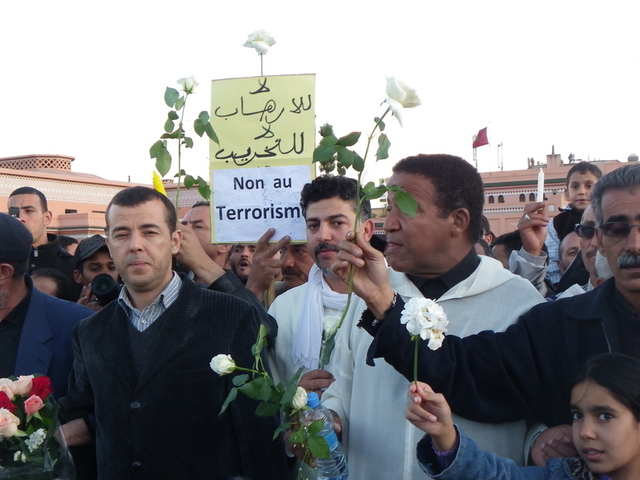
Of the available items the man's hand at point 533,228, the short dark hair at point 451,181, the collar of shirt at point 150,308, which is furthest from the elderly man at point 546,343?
the man's hand at point 533,228

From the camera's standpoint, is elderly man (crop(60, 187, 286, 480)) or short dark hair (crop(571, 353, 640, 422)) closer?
short dark hair (crop(571, 353, 640, 422))

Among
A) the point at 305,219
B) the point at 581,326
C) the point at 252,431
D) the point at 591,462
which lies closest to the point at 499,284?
the point at 581,326

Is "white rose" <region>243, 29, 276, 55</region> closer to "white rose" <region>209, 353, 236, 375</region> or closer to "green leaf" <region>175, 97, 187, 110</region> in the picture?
"green leaf" <region>175, 97, 187, 110</region>

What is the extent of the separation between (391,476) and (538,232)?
2.67 m

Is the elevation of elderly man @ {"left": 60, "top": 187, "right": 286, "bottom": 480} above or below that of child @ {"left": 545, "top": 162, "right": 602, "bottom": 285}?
below

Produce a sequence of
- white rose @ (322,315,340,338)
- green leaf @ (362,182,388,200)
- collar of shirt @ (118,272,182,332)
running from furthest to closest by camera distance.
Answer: collar of shirt @ (118,272,182,332) < white rose @ (322,315,340,338) < green leaf @ (362,182,388,200)

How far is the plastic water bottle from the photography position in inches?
82.4

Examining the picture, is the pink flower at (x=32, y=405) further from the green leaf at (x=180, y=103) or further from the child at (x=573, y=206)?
the child at (x=573, y=206)

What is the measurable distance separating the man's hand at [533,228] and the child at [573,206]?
1.01 metres

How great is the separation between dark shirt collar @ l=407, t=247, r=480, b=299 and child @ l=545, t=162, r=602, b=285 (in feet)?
10.5

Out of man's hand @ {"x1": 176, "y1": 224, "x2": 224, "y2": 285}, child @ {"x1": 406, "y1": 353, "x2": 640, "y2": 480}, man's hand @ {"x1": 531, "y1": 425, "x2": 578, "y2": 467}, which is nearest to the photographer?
child @ {"x1": 406, "y1": 353, "x2": 640, "y2": 480}

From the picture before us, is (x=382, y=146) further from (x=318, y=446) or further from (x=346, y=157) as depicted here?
(x=318, y=446)

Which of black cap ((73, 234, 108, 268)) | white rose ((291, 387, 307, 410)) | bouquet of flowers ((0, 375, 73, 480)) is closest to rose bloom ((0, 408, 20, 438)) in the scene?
bouquet of flowers ((0, 375, 73, 480))

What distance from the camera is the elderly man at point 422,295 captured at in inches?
96.6
